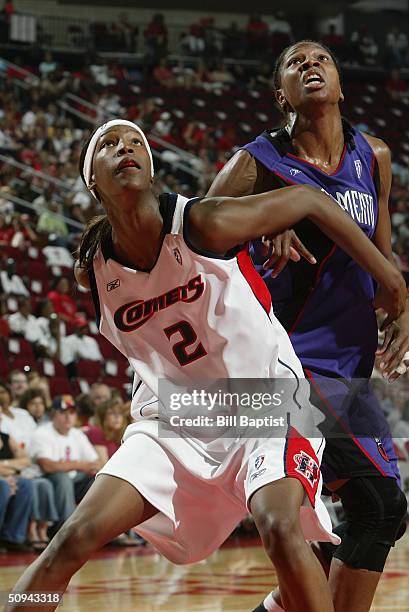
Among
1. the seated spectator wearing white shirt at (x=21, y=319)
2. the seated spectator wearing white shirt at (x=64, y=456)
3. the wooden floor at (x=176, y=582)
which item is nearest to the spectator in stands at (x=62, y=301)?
the seated spectator wearing white shirt at (x=21, y=319)

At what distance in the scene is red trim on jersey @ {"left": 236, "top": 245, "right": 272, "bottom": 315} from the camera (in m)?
3.25

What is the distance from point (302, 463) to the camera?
119 inches

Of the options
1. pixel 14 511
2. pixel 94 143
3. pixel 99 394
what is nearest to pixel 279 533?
pixel 94 143

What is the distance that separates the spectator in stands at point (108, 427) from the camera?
911 cm

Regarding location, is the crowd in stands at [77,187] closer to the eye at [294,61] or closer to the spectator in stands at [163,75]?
the spectator in stands at [163,75]

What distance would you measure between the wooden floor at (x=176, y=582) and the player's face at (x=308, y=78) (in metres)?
2.85

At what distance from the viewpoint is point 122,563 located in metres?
7.62

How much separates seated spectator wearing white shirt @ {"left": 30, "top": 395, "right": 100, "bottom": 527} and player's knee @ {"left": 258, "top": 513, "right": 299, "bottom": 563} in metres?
5.78

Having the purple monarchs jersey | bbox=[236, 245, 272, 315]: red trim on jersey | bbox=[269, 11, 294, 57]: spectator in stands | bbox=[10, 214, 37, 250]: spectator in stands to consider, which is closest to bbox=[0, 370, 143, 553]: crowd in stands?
bbox=[10, 214, 37, 250]: spectator in stands

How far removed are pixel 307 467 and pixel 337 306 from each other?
747 millimetres

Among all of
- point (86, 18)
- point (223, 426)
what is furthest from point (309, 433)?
point (86, 18)

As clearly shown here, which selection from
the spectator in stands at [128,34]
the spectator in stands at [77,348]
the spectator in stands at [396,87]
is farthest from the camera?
the spectator in stands at [396,87]

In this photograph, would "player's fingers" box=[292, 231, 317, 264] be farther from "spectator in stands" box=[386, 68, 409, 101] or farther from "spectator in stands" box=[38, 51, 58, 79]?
"spectator in stands" box=[386, 68, 409, 101]

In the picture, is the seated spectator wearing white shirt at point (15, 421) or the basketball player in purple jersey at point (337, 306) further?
the seated spectator wearing white shirt at point (15, 421)
